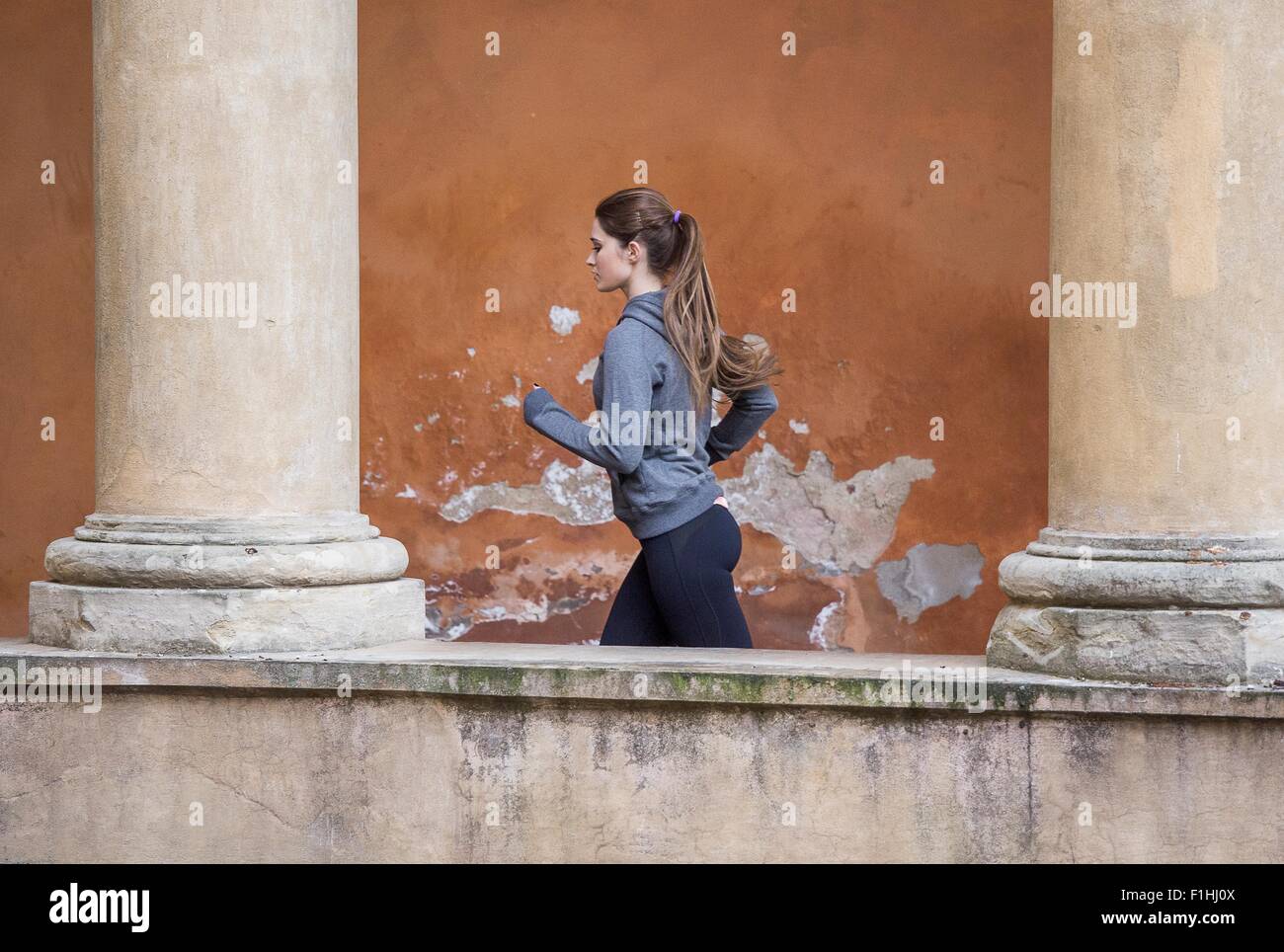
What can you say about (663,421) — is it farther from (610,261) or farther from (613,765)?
(613,765)

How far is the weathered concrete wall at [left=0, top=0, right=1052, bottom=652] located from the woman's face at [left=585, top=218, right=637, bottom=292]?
10.5 feet

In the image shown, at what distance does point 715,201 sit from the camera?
7188 millimetres

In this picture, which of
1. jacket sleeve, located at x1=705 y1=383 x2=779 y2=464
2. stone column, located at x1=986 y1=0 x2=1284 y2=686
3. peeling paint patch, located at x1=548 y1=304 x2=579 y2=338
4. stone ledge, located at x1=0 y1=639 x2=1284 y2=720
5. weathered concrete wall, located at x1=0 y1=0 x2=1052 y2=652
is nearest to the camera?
stone ledge, located at x1=0 y1=639 x2=1284 y2=720

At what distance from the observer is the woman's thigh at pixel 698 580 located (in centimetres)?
387

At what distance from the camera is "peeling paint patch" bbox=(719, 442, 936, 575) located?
7113mm

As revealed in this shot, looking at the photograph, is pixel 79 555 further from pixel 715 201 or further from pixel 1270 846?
pixel 715 201

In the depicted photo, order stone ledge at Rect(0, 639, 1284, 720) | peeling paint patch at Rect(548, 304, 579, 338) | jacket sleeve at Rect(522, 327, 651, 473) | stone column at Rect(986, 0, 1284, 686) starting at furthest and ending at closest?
peeling paint patch at Rect(548, 304, 579, 338)
jacket sleeve at Rect(522, 327, 651, 473)
stone column at Rect(986, 0, 1284, 686)
stone ledge at Rect(0, 639, 1284, 720)

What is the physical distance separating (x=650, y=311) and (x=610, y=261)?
17cm

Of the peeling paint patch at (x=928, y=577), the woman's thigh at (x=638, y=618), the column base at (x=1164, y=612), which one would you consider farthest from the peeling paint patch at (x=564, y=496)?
the column base at (x=1164, y=612)

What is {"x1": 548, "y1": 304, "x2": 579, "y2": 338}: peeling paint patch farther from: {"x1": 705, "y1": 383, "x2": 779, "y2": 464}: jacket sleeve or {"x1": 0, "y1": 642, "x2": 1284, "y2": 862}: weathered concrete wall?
{"x1": 0, "y1": 642, "x2": 1284, "y2": 862}: weathered concrete wall

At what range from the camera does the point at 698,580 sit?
3.88 m

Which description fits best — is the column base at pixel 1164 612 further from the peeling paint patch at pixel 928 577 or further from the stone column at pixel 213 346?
the peeling paint patch at pixel 928 577

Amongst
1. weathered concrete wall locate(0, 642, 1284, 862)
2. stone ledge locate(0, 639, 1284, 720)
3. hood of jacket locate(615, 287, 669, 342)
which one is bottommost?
weathered concrete wall locate(0, 642, 1284, 862)

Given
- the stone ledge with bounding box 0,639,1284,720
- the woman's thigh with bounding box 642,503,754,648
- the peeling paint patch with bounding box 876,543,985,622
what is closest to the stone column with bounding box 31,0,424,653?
the stone ledge with bounding box 0,639,1284,720
